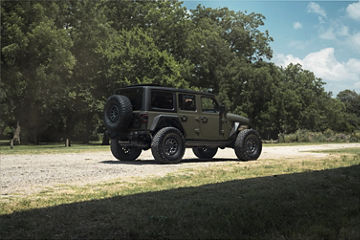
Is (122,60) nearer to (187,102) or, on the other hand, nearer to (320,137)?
(320,137)

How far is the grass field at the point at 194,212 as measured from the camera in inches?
152

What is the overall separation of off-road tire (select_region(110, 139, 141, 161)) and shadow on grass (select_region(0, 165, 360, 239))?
23.5 feet

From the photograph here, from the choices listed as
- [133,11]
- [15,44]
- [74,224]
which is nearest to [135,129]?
[74,224]

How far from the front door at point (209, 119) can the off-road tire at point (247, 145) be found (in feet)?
2.12

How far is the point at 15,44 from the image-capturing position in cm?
2698

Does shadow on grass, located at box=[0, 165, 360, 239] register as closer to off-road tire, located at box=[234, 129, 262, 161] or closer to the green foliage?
off-road tire, located at box=[234, 129, 262, 161]

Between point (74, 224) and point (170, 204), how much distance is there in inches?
51.3

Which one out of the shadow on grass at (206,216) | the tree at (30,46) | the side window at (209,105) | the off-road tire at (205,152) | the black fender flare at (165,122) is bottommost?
the shadow on grass at (206,216)

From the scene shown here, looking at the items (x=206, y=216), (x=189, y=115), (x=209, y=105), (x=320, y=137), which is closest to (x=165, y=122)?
(x=189, y=115)

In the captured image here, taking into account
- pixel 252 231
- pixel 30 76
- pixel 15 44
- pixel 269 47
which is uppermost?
pixel 269 47

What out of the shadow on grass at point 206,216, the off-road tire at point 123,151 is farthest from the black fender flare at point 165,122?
the shadow on grass at point 206,216

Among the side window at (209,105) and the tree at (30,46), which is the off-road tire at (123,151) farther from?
the tree at (30,46)

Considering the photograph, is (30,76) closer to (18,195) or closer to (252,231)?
(18,195)

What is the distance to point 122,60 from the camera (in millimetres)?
34062
